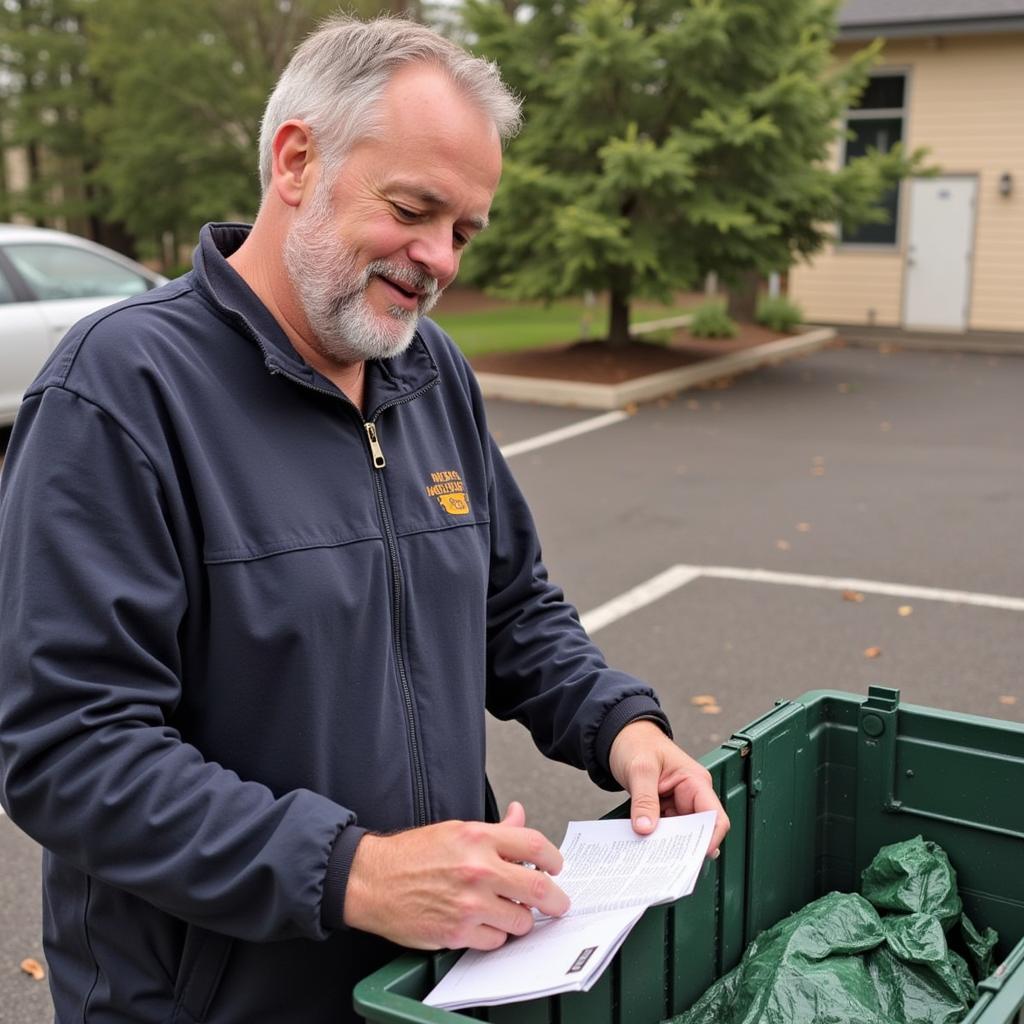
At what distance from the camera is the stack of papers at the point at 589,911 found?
1638mm

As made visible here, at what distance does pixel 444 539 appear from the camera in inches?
78.8

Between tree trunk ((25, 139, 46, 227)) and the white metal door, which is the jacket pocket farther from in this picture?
tree trunk ((25, 139, 46, 227))

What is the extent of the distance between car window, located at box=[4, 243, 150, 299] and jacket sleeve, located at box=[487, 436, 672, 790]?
8811mm

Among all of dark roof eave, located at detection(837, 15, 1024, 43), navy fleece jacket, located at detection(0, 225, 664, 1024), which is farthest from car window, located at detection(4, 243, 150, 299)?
dark roof eave, located at detection(837, 15, 1024, 43)

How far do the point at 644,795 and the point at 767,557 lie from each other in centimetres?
573

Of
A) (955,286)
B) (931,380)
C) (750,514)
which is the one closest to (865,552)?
(750,514)

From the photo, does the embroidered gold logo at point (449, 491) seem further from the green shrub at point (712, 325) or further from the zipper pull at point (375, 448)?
the green shrub at point (712, 325)

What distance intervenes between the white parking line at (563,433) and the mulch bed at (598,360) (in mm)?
1269

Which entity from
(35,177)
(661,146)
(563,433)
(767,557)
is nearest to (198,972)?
(767,557)

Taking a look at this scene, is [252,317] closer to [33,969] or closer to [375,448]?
[375,448]

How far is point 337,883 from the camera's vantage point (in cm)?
157

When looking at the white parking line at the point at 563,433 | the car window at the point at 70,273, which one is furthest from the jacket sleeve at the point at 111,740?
the car window at the point at 70,273

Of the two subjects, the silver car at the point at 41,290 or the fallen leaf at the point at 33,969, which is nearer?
the fallen leaf at the point at 33,969

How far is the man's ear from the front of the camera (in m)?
1.83
